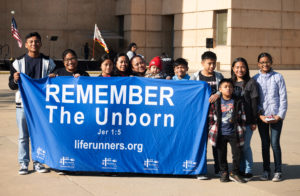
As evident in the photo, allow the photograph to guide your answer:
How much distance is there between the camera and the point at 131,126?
7.60m

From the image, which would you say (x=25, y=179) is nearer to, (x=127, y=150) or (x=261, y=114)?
(x=127, y=150)

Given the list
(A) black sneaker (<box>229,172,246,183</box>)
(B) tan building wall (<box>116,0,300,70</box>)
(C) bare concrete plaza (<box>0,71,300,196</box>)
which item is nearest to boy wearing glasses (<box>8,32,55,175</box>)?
(C) bare concrete plaza (<box>0,71,300,196</box>)

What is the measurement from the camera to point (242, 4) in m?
41.8

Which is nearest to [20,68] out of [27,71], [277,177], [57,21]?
[27,71]

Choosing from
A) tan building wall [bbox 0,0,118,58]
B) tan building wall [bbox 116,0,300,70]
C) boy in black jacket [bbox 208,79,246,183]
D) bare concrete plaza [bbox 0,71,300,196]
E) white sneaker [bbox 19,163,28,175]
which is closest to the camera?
bare concrete plaza [bbox 0,71,300,196]

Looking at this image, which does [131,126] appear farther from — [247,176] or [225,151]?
[247,176]

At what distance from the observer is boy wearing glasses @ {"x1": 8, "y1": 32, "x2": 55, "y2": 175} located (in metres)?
7.71

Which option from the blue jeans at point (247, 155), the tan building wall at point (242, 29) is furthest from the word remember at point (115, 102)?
the tan building wall at point (242, 29)

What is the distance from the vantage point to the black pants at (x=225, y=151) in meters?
7.31

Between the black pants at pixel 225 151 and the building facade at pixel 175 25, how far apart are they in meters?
34.7

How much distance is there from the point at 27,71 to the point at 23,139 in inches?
35.9

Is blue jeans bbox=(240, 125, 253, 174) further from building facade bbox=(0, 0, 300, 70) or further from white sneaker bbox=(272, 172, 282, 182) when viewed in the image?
building facade bbox=(0, 0, 300, 70)

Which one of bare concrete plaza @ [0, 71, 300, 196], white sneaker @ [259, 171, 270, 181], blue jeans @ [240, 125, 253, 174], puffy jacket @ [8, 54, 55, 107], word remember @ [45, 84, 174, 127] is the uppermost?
puffy jacket @ [8, 54, 55, 107]

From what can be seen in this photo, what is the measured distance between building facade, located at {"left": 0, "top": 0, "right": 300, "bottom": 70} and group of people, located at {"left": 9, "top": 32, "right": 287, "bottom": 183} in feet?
113
